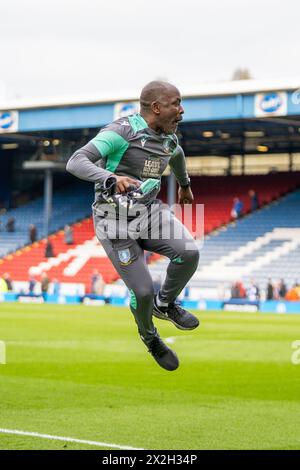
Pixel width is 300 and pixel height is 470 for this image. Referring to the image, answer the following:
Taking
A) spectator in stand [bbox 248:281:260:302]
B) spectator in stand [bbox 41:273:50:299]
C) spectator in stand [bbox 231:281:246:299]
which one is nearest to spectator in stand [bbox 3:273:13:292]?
spectator in stand [bbox 41:273:50:299]

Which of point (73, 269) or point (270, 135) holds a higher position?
point (270, 135)

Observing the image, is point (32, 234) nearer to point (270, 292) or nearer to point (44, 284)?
point (44, 284)

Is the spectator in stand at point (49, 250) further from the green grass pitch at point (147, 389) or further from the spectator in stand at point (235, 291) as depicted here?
the green grass pitch at point (147, 389)

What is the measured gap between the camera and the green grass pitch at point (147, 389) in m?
12.7

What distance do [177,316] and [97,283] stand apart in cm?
3803

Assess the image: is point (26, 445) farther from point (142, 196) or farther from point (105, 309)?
point (105, 309)

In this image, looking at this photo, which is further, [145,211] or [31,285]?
[31,285]

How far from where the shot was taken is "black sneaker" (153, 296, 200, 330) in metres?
9.38

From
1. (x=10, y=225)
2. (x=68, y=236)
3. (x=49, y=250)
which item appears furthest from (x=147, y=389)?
(x=10, y=225)

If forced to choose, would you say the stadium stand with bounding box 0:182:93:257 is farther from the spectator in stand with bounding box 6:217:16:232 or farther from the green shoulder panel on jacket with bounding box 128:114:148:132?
the green shoulder panel on jacket with bounding box 128:114:148:132

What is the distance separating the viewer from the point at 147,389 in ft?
56.1

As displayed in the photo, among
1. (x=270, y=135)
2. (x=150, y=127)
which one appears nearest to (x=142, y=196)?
(x=150, y=127)

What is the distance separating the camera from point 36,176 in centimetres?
6259
